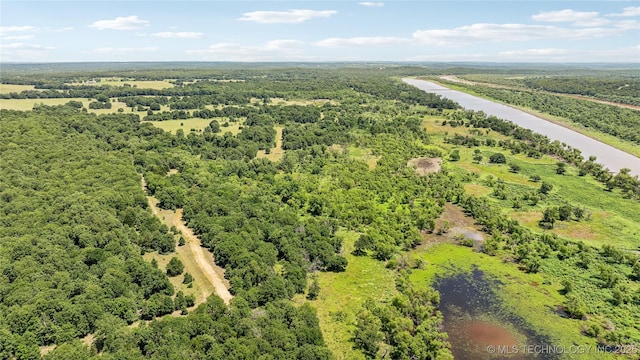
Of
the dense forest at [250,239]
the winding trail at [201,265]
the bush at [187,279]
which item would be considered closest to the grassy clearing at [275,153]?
the dense forest at [250,239]

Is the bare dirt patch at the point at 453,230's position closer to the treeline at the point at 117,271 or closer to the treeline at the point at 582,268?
the treeline at the point at 582,268

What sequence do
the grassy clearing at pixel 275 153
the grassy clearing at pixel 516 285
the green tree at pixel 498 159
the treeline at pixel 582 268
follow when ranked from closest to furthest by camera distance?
the grassy clearing at pixel 516 285 < the treeline at pixel 582 268 < the green tree at pixel 498 159 < the grassy clearing at pixel 275 153

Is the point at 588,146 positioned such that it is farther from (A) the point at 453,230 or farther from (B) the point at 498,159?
(A) the point at 453,230

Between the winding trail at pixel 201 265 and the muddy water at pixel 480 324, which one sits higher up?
the winding trail at pixel 201 265

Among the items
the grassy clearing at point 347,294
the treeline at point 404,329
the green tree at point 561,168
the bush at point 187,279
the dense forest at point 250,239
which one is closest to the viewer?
the dense forest at point 250,239

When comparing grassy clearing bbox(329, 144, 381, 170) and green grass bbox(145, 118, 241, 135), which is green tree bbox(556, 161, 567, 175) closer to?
grassy clearing bbox(329, 144, 381, 170)

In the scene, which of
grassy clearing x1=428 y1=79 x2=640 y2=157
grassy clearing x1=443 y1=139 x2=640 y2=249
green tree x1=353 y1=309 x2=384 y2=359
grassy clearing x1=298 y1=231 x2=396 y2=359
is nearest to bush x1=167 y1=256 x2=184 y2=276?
grassy clearing x1=298 y1=231 x2=396 y2=359

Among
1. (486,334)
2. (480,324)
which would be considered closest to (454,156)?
(480,324)

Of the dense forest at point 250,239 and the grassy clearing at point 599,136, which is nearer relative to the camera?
the dense forest at point 250,239
